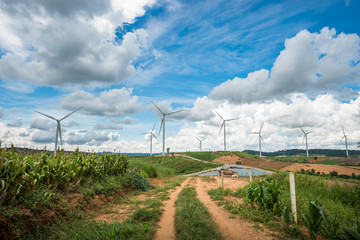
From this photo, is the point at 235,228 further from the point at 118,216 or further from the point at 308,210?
the point at 118,216

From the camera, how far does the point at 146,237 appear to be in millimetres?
5969

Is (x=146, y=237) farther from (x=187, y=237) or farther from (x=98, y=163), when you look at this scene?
(x=98, y=163)

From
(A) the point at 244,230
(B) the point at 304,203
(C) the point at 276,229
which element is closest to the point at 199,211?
(A) the point at 244,230

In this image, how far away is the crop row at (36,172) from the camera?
21.2ft

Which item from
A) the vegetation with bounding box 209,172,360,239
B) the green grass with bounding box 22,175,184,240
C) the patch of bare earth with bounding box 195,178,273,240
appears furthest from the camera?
the patch of bare earth with bounding box 195,178,273,240

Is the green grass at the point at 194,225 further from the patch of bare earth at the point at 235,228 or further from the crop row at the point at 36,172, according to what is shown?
the crop row at the point at 36,172

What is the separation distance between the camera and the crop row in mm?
6461

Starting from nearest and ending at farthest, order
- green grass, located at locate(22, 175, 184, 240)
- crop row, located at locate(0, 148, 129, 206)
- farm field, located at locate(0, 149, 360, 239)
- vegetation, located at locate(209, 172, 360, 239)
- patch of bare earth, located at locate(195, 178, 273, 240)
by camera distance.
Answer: vegetation, located at locate(209, 172, 360, 239)
green grass, located at locate(22, 175, 184, 240)
farm field, located at locate(0, 149, 360, 239)
patch of bare earth, located at locate(195, 178, 273, 240)
crop row, located at locate(0, 148, 129, 206)

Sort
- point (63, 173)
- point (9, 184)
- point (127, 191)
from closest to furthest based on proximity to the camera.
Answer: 1. point (9, 184)
2. point (63, 173)
3. point (127, 191)

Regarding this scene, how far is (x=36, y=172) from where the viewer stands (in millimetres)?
7715

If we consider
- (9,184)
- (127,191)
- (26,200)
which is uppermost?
(9,184)

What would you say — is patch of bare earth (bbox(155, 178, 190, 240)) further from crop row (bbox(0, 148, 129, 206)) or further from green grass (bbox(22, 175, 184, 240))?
crop row (bbox(0, 148, 129, 206))

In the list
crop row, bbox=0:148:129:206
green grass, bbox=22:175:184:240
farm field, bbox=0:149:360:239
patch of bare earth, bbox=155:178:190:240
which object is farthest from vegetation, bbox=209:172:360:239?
crop row, bbox=0:148:129:206

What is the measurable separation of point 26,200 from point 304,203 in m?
10.7
